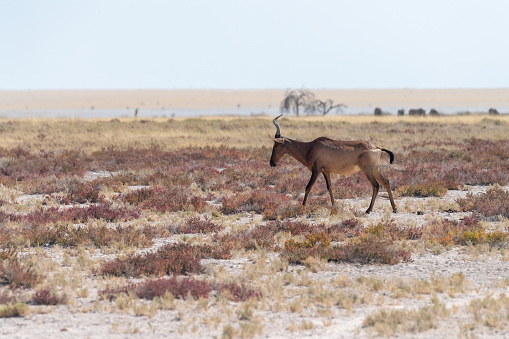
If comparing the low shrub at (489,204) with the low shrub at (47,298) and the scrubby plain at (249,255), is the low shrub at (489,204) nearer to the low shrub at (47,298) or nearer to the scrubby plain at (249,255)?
the scrubby plain at (249,255)

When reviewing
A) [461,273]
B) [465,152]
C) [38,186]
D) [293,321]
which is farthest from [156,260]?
[465,152]

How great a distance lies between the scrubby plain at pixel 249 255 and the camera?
23.0 feet

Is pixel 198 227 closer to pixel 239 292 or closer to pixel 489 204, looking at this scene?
pixel 239 292

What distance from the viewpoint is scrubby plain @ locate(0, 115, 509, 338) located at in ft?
23.0

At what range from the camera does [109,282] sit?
331 inches

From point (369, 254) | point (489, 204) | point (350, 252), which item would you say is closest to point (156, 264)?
point (350, 252)

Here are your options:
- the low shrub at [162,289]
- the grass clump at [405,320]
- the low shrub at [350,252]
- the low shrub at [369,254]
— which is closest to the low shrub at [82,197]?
the low shrub at [350,252]

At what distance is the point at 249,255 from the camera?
32.9 feet

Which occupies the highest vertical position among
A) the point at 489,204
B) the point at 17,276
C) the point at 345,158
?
the point at 345,158

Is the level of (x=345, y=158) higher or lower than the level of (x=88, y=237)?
higher

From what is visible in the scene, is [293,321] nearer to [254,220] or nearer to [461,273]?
[461,273]

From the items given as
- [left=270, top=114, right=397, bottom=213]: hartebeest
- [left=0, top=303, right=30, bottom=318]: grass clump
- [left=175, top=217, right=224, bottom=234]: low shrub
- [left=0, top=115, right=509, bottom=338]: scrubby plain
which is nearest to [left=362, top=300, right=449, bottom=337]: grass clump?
[left=0, top=115, right=509, bottom=338]: scrubby plain

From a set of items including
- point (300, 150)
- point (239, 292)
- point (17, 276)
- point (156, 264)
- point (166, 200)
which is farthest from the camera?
point (166, 200)

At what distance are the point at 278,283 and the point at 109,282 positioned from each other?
7.01 feet
